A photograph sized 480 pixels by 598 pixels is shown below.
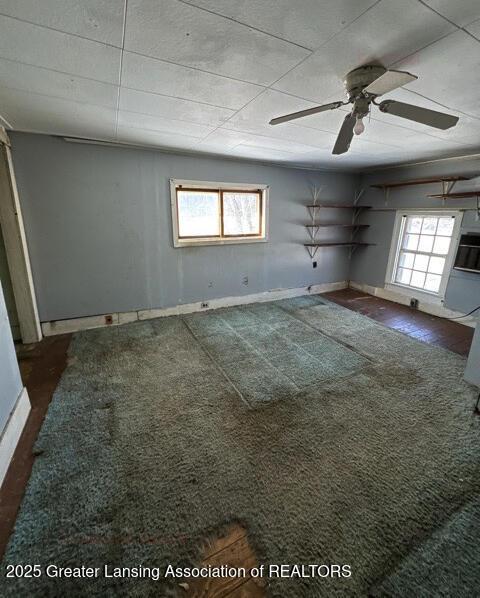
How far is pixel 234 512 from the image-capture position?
142cm

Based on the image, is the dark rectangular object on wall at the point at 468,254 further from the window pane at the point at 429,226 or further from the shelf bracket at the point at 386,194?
the shelf bracket at the point at 386,194

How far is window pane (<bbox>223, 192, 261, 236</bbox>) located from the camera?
4340 mm

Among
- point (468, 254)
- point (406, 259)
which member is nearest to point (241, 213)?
point (406, 259)

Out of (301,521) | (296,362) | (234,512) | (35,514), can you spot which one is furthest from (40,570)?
(296,362)

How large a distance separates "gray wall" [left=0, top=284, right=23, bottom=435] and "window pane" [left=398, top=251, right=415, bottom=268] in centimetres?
551

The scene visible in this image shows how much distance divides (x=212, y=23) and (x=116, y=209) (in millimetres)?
2795

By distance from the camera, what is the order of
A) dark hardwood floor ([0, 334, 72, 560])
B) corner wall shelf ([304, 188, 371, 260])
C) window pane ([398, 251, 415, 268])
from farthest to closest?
corner wall shelf ([304, 188, 371, 260]), window pane ([398, 251, 415, 268]), dark hardwood floor ([0, 334, 72, 560])

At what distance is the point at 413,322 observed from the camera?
4.00 m

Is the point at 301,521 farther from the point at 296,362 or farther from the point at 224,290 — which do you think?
the point at 224,290

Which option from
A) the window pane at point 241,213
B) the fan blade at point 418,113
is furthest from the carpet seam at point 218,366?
the fan blade at point 418,113

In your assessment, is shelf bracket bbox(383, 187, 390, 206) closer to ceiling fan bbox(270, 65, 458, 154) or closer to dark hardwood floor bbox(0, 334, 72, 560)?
ceiling fan bbox(270, 65, 458, 154)

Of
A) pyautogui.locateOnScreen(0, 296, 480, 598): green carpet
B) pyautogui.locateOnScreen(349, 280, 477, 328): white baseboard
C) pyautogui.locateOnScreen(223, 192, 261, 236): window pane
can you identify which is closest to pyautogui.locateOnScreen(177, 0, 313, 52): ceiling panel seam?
pyautogui.locateOnScreen(0, 296, 480, 598): green carpet

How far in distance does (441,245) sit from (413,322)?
4.45 ft

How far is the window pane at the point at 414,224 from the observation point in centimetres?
449
